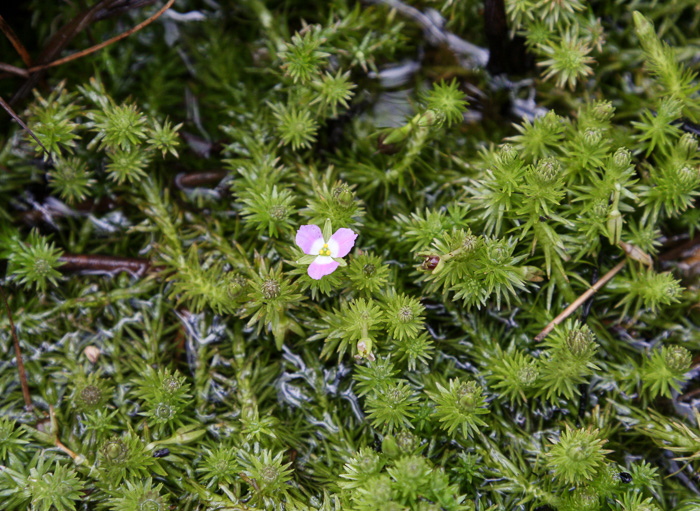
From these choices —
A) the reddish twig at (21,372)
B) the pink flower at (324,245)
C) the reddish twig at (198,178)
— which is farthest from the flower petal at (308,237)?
the reddish twig at (21,372)

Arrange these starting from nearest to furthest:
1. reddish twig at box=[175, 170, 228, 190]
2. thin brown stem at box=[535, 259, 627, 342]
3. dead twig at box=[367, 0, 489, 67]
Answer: thin brown stem at box=[535, 259, 627, 342] → reddish twig at box=[175, 170, 228, 190] → dead twig at box=[367, 0, 489, 67]

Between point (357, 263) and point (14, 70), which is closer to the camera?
point (357, 263)

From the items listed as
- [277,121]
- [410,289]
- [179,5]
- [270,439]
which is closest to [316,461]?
[270,439]

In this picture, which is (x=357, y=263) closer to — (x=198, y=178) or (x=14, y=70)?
(x=198, y=178)

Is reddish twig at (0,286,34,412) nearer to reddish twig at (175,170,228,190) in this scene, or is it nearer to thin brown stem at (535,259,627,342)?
reddish twig at (175,170,228,190)

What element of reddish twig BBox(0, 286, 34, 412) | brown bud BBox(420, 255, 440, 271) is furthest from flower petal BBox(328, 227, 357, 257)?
reddish twig BBox(0, 286, 34, 412)

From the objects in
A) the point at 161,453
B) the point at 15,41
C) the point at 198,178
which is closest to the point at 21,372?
the point at 161,453
